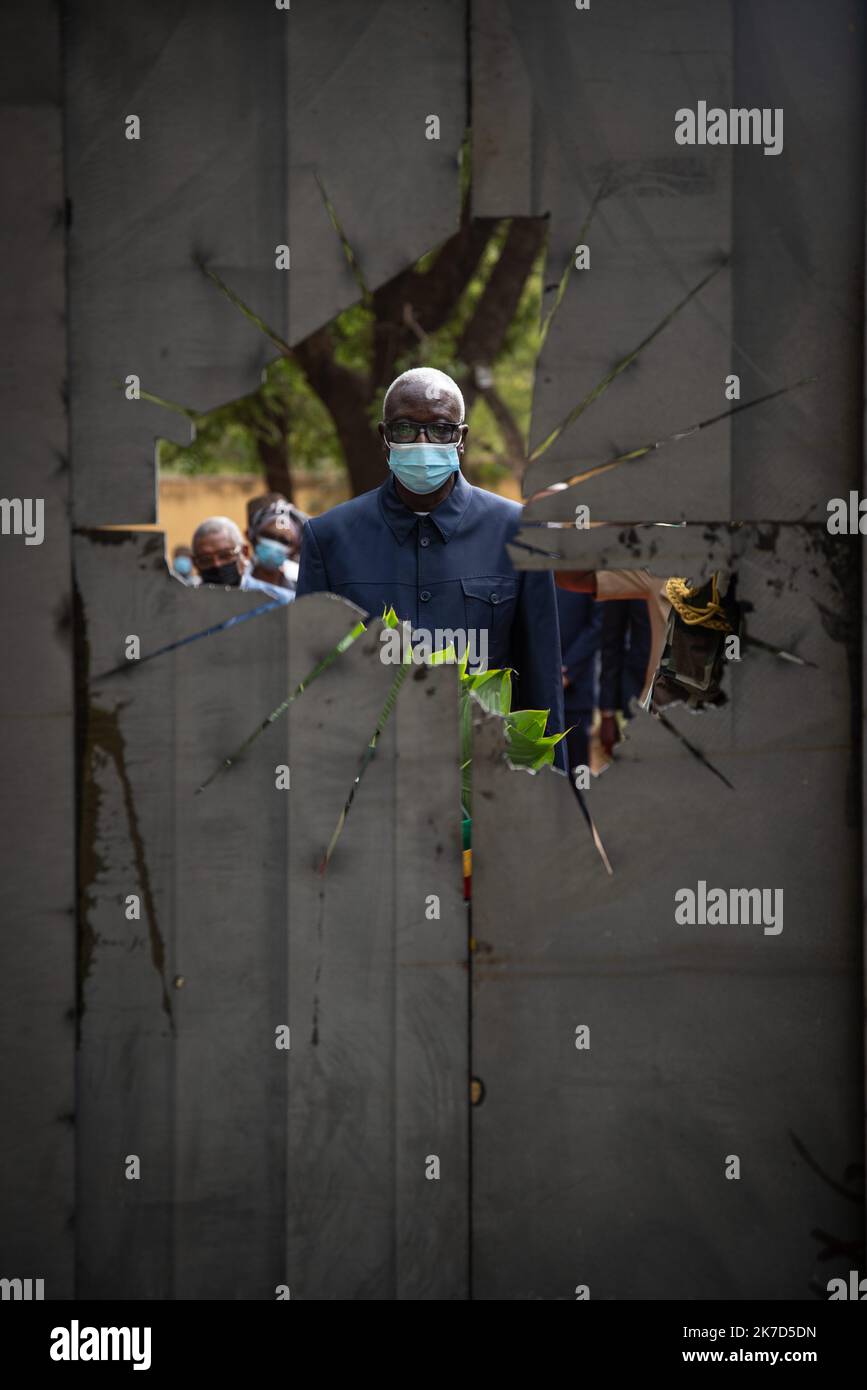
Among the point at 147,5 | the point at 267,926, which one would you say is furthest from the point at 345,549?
the point at 147,5

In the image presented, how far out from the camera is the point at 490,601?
10.3 ft

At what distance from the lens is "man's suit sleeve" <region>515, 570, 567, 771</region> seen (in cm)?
310

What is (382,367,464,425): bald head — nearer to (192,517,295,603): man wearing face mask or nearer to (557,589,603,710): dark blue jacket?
(192,517,295,603): man wearing face mask

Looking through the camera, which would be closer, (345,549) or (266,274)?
(266,274)

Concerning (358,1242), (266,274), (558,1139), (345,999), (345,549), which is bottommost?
(358,1242)

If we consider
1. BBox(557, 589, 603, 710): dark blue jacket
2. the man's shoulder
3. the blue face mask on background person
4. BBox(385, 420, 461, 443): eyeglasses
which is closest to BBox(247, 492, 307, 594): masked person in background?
the blue face mask on background person

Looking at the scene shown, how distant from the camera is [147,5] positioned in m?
2.53

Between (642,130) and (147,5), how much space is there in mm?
934

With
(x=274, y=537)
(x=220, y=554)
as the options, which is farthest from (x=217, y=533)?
(x=274, y=537)

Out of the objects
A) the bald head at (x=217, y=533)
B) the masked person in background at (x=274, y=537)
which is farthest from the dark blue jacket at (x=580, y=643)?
the bald head at (x=217, y=533)

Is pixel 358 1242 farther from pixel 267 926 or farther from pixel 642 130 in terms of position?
pixel 642 130

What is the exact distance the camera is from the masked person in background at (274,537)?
268 inches

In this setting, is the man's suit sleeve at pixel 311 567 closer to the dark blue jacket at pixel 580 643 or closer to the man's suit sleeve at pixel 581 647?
the dark blue jacket at pixel 580 643

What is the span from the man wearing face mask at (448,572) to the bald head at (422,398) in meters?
0.16
